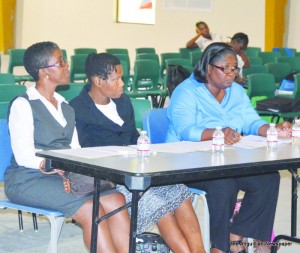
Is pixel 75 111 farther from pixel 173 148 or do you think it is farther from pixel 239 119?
pixel 239 119

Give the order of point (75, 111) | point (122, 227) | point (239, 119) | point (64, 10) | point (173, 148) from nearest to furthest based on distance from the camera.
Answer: point (122, 227) < point (173, 148) < point (75, 111) < point (239, 119) < point (64, 10)

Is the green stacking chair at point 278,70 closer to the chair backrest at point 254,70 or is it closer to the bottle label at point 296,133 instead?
the chair backrest at point 254,70

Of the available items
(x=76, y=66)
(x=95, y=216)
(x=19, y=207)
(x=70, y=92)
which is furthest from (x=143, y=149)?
(x=76, y=66)

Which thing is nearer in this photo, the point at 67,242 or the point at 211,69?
the point at 211,69

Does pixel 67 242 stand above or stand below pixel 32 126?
below

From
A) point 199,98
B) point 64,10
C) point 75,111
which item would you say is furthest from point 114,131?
point 64,10

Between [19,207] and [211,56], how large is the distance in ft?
4.74

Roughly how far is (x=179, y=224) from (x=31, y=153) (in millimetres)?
805

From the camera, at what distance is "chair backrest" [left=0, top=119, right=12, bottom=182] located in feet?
13.3

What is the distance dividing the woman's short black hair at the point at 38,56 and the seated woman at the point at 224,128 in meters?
0.82

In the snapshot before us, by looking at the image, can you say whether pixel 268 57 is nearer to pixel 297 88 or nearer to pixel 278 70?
pixel 278 70

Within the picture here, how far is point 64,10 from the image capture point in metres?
18.0

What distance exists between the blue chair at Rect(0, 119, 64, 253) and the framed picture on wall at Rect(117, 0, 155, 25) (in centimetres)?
1397

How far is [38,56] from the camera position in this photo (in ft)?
13.4
